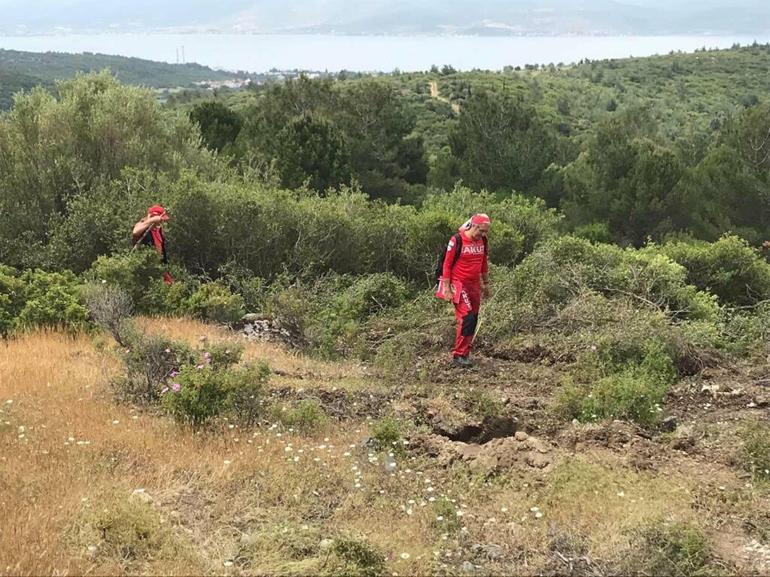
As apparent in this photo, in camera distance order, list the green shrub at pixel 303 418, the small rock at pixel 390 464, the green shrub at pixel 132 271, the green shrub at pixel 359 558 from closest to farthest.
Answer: the green shrub at pixel 359 558 → the small rock at pixel 390 464 → the green shrub at pixel 303 418 → the green shrub at pixel 132 271

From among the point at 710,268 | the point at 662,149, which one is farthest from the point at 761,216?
the point at 710,268

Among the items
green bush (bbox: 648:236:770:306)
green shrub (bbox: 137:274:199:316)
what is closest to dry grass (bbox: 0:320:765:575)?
green shrub (bbox: 137:274:199:316)

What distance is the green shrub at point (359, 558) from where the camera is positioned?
11.8 feet

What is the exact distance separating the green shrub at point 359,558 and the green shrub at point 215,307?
7.07 meters

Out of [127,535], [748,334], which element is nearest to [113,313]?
[127,535]

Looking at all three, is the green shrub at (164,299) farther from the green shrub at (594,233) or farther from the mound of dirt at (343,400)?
the green shrub at (594,233)

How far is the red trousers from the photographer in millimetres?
8594

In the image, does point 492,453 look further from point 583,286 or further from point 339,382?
point 583,286

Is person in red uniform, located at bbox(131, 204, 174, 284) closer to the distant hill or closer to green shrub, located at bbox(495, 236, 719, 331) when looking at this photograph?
green shrub, located at bbox(495, 236, 719, 331)

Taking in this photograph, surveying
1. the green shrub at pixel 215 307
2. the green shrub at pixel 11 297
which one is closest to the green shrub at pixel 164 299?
the green shrub at pixel 215 307

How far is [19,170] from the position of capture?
1297 cm

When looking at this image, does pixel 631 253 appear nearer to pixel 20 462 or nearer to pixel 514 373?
pixel 514 373

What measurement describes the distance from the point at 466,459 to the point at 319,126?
18484 millimetres

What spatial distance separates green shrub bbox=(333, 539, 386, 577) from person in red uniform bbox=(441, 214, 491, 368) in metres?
4.94
